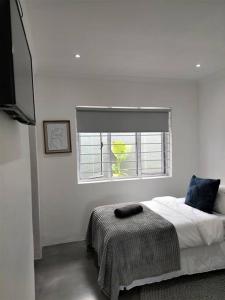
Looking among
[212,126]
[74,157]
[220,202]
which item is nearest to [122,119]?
[74,157]

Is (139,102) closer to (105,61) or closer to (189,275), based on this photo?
(105,61)

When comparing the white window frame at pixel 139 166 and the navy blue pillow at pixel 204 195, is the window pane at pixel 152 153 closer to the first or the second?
the white window frame at pixel 139 166

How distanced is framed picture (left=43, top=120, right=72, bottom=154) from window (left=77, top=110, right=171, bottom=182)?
234mm

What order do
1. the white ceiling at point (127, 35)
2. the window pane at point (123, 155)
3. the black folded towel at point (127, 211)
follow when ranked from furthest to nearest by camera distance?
the window pane at point (123, 155) → the black folded towel at point (127, 211) → the white ceiling at point (127, 35)

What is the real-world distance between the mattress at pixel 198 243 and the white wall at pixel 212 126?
48.1 inches

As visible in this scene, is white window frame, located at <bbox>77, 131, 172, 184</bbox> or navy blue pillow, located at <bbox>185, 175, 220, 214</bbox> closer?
navy blue pillow, located at <bbox>185, 175, 220, 214</bbox>

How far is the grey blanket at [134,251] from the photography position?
2.18 meters

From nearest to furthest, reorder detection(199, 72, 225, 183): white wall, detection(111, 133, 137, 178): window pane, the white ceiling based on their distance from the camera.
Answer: the white ceiling, detection(199, 72, 225, 183): white wall, detection(111, 133, 137, 178): window pane

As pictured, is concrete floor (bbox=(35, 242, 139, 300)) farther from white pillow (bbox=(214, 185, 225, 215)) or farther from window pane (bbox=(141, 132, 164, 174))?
window pane (bbox=(141, 132, 164, 174))

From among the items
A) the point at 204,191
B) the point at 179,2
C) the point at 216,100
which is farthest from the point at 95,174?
the point at 179,2

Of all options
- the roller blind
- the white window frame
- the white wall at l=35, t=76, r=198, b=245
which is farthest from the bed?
the roller blind

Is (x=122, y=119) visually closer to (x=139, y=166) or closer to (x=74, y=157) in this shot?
(x=139, y=166)

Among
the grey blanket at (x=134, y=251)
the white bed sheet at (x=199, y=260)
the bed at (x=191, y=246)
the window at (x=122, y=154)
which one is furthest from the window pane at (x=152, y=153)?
the white bed sheet at (x=199, y=260)

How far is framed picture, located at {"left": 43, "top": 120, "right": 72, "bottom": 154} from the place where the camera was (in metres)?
3.42
